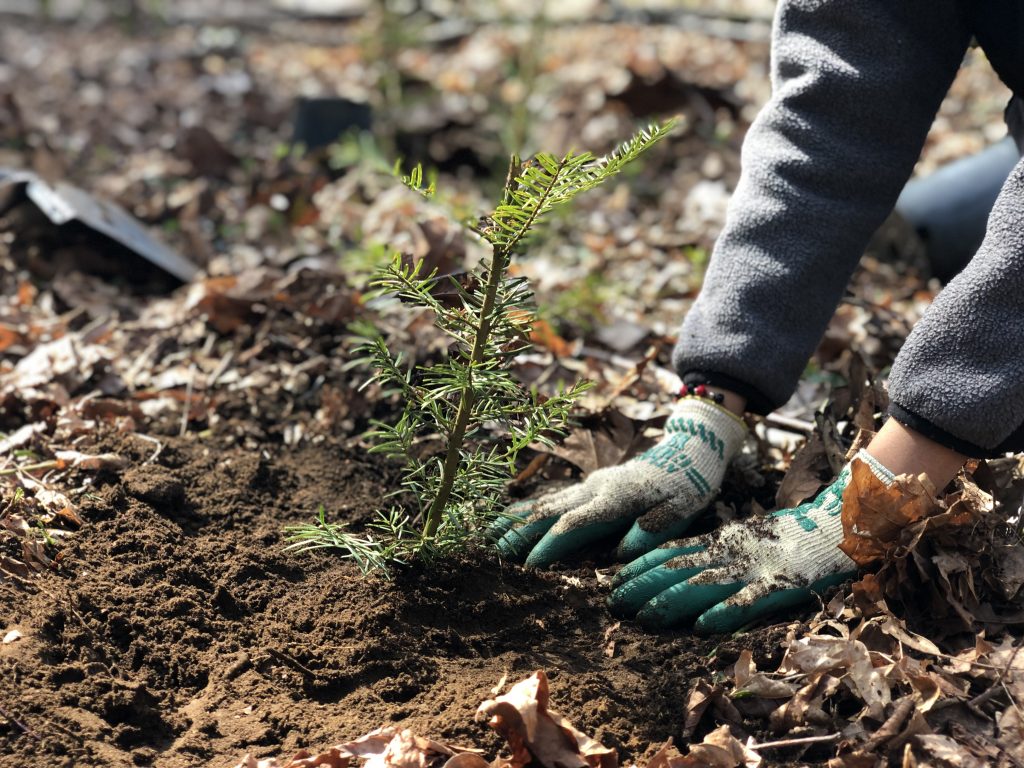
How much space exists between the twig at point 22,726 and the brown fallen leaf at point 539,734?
0.72 m

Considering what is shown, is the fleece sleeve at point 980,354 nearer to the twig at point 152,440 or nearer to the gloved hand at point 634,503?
the gloved hand at point 634,503

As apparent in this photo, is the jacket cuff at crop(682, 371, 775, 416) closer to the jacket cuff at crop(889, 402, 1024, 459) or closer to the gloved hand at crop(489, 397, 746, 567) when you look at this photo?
the gloved hand at crop(489, 397, 746, 567)

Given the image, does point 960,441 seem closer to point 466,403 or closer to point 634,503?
point 634,503

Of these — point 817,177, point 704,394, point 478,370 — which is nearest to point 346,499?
point 478,370

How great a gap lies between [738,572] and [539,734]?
0.57 meters

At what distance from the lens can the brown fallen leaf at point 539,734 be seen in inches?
62.4

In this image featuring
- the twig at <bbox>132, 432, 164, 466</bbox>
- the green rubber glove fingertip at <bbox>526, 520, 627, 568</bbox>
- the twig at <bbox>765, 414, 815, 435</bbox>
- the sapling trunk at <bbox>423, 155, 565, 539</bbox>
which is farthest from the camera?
the twig at <bbox>765, 414, 815, 435</bbox>

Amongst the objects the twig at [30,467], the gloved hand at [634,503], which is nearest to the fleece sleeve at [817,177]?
the gloved hand at [634,503]

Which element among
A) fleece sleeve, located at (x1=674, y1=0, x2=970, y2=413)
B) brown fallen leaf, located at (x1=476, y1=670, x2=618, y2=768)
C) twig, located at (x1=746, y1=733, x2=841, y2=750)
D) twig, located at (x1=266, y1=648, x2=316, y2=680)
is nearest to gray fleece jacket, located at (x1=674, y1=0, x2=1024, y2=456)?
fleece sleeve, located at (x1=674, y1=0, x2=970, y2=413)

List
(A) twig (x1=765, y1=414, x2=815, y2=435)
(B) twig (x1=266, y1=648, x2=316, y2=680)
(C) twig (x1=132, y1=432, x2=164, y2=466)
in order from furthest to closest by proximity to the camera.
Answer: (A) twig (x1=765, y1=414, x2=815, y2=435) → (C) twig (x1=132, y1=432, x2=164, y2=466) → (B) twig (x1=266, y1=648, x2=316, y2=680)

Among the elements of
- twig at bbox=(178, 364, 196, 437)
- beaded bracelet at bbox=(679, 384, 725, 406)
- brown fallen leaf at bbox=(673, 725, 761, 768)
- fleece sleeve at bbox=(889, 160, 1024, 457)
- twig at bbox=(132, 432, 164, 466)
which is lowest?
twig at bbox=(178, 364, 196, 437)

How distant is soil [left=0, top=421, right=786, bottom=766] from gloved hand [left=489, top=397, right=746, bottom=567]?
0.27ft

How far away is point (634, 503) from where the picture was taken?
2.14 meters

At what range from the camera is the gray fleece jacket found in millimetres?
2256
